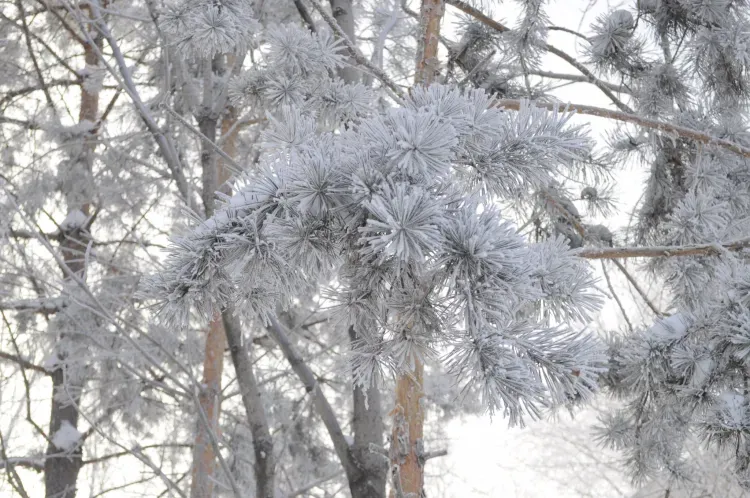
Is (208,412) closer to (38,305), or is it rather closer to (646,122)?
(38,305)

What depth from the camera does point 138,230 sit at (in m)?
6.13

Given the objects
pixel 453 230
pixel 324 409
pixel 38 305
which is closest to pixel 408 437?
pixel 453 230

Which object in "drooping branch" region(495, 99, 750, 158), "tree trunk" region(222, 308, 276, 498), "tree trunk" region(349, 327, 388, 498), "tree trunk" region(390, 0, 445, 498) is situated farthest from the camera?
"tree trunk" region(349, 327, 388, 498)

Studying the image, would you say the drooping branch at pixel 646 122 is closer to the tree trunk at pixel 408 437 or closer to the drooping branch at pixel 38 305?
the tree trunk at pixel 408 437

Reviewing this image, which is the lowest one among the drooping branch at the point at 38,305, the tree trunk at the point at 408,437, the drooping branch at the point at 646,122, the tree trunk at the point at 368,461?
the tree trunk at the point at 408,437

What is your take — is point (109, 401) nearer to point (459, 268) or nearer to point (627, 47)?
point (627, 47)

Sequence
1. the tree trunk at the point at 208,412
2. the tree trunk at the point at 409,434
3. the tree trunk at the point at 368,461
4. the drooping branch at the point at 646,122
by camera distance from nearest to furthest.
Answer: the tree trunk at the point at 409,434 → the drooping branch at the point at 646,122 → the tree trunk at the point at 368,461 → the tree trunk at the point at 208,412

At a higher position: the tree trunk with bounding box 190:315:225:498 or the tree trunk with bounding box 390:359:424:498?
the tree trunk with bounding box 190:315:225:498

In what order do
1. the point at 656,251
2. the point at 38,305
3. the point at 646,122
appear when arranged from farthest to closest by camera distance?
the point at 38,305 < the point at 646,122 < the point at 656,251

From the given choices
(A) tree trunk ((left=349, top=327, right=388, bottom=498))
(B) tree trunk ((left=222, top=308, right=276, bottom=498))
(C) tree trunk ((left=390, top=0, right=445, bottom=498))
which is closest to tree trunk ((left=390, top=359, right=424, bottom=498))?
(C) tree trunk ((left=390, top=0, right=445, bottom=498))

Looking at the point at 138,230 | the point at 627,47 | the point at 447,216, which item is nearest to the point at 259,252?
the point at 447,216

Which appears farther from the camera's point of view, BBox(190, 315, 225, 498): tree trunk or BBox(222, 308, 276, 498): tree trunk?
BBox(190, 315, 225, 498): tree trunk

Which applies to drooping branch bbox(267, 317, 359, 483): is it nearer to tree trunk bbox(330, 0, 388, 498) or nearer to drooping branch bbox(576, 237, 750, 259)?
tree trunk bbox(330, 0, 388, 498)

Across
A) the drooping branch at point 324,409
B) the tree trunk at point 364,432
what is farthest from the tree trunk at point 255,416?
the tree trunk at point 364,432
